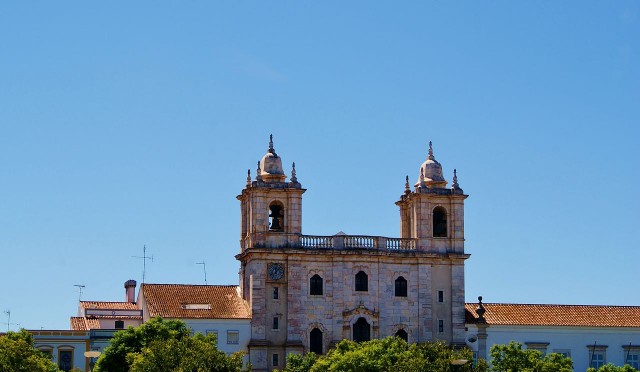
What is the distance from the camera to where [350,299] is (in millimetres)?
93250

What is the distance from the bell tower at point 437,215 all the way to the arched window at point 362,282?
3.96 metres

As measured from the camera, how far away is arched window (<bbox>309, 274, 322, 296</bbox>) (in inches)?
3658

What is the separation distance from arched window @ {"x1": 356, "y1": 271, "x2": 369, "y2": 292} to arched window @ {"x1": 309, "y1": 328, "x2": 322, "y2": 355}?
3675mm

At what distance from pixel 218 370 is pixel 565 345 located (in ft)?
99.7

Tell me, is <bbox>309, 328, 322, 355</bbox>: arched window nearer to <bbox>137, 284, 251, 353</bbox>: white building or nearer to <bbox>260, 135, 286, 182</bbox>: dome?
<bbox>137, 284, 251, 353</bbox>: white building

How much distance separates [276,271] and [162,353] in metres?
19.1

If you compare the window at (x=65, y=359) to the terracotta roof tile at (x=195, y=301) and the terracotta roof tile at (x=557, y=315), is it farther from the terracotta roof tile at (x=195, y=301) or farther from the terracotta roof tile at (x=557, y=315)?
the terracotta roof tile at (x=557, y=315)

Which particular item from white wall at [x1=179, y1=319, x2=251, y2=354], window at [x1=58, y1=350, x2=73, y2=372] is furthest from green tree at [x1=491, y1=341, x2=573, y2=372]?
window at [x1=58, y1=350, x2=73, y2=372]

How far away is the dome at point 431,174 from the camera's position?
9688cm

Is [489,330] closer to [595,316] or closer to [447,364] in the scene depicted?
[595,316]

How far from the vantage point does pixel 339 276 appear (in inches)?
3669

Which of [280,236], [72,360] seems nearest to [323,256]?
[280,236]

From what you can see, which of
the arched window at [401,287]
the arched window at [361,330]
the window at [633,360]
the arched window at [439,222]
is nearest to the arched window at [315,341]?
the arched window at [361,330]

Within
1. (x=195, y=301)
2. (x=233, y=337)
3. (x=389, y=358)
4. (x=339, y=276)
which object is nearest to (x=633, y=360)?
(x=339, y=276)
